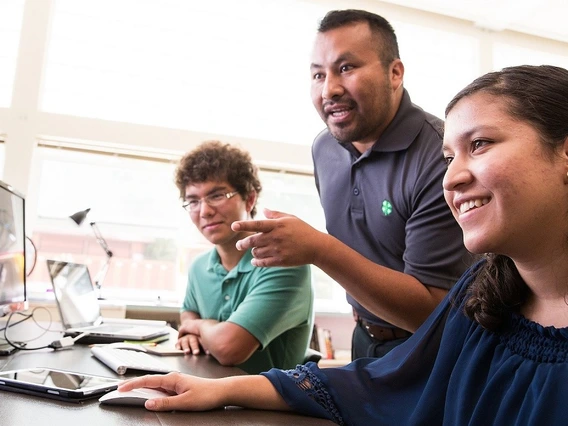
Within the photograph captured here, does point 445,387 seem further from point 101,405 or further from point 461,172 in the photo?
point 101,405

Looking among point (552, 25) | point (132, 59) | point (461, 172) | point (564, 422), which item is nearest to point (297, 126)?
point (132, 59)

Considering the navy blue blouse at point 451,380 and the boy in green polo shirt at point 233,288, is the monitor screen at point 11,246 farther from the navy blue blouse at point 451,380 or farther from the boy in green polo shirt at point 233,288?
the navy blue blouse at point 451,380

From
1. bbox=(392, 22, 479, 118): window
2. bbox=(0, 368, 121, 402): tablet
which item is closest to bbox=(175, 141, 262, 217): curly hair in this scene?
bbox=(0, 368, 121, 402): tablet

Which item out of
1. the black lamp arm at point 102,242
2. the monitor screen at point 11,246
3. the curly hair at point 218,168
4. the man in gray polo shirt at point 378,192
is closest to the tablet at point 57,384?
the man in gray polo shirt at point 378,192

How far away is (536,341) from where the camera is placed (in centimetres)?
87

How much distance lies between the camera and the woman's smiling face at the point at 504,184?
848mm

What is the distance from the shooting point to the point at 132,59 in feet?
12.9

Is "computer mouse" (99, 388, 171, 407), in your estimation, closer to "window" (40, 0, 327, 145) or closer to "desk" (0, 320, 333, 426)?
"desk" (0, 320, 333, 426)

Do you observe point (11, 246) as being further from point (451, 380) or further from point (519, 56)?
point (519, 56)

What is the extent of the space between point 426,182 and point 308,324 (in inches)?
27.1

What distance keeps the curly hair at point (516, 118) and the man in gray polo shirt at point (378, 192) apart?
1.25 feet

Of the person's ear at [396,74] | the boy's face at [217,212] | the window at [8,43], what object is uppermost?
the window at [8,43]

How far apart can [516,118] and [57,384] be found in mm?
960

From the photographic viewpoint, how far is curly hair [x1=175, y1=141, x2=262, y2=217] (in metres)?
2.11
